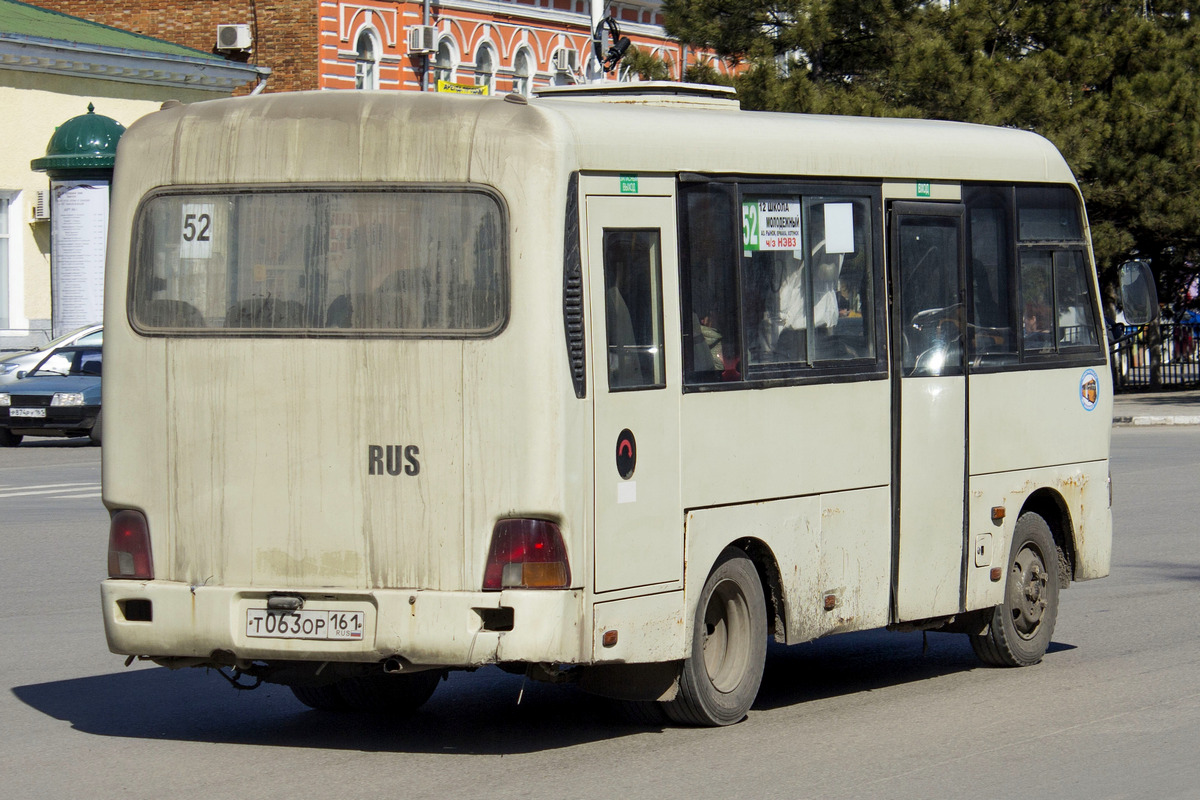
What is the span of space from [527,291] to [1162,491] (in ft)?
44.3

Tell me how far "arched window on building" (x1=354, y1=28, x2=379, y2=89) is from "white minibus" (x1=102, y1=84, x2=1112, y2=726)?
3693 centimetres

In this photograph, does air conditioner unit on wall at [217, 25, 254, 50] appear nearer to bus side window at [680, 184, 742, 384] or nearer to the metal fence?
the metal fence

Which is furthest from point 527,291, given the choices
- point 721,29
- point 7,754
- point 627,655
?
point 721,29

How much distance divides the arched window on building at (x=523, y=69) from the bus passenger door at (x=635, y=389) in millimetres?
41987

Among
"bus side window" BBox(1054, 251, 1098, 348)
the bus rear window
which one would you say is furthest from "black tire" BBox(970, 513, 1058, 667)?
the bus rear window

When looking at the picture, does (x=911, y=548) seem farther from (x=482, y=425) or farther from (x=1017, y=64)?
(x=1017, y=64)

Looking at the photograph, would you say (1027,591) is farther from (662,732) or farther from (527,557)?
(527,557)

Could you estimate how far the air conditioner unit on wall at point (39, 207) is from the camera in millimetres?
36438

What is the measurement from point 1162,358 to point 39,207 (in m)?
22.6

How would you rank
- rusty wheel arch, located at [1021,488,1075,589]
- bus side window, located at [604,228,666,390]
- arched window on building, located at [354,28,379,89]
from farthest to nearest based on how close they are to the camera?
arched window on building, located at [354,28,379,89]
rusty wheel arch, located at [1021,488,1075,589]
bus side window, located at [604,228,666,390]

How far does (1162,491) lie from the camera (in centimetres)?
1922

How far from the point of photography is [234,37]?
43.2 meters

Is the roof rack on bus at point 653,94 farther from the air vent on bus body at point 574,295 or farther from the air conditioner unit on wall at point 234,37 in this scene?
the air conditioner unit on wall at point 234,37

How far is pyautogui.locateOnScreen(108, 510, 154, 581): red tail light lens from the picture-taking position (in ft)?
24.9
